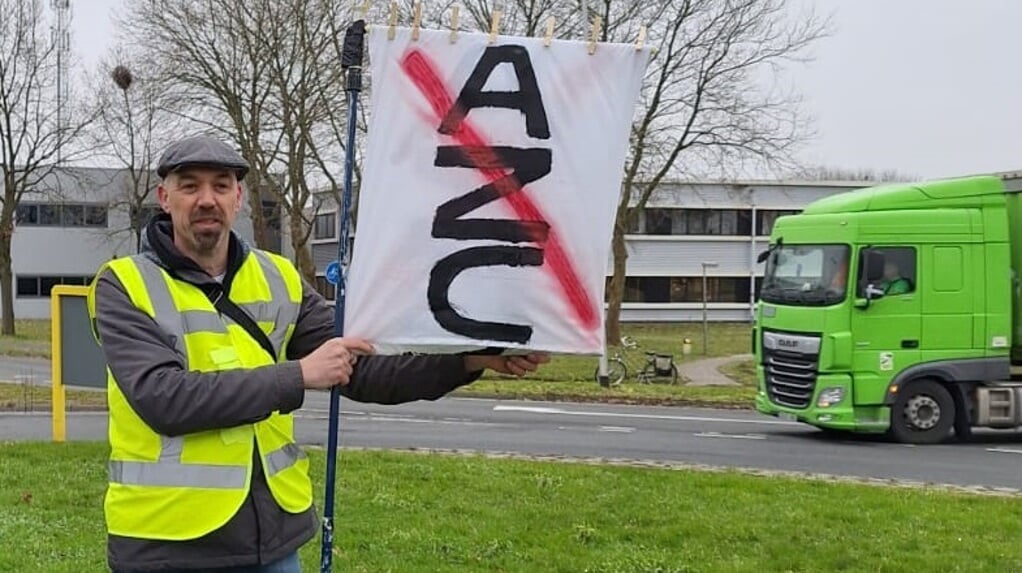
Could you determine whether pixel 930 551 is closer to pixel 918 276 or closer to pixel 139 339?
pixel 139 339

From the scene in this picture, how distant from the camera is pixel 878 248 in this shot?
48.9 ft

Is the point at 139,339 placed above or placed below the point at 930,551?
above

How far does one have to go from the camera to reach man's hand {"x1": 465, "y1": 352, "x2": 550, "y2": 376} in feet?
10.7

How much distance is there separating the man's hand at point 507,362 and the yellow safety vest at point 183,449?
0.65 meters

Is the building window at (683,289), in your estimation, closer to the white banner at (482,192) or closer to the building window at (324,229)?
the building window at (324,229)

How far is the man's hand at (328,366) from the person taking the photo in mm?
2773

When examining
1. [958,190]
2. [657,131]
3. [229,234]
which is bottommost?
[229,234]

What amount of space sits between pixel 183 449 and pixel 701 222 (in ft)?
186

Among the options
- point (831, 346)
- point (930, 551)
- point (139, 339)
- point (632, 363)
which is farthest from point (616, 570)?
point (632, 363)

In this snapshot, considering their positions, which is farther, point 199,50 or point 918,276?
point 199,50

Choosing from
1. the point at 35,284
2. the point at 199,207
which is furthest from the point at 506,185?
the point at 35,284

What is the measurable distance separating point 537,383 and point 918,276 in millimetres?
11078

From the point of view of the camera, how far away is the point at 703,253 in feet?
191

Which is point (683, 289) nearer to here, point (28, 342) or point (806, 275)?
point (28, 342)
